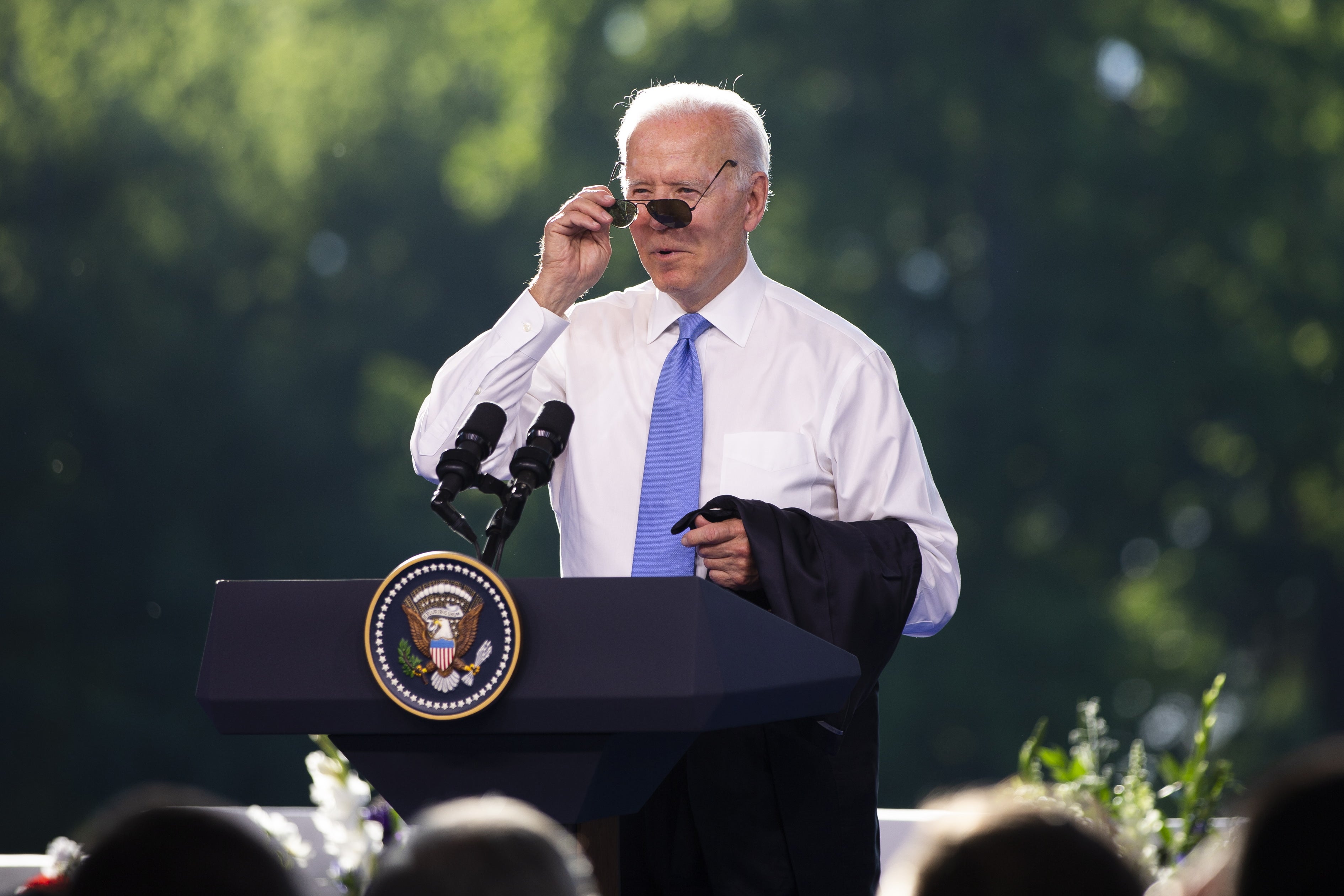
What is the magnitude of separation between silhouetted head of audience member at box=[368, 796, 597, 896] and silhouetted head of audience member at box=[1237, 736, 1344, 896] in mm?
433

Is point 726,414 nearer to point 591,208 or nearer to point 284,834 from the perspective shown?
point 591,208

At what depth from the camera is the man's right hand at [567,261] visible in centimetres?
204

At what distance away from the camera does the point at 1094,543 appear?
35.3ft

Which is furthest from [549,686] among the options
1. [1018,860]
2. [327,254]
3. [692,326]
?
[327,254]

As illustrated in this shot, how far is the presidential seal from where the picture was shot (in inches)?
53.9

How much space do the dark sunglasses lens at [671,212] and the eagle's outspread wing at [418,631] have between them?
0.82m

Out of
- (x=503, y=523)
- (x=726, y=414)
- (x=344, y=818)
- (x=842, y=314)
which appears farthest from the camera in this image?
(x=842, y=314)

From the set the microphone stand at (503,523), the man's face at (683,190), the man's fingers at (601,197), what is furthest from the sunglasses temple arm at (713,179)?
the microphone stand at (503,523)

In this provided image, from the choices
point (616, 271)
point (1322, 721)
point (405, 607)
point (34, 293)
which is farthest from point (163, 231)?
point (405, 607)

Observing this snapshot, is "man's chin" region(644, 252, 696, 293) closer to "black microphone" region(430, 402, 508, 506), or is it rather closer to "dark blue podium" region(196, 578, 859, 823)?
"black microphone" region(430, 402, 508, 506)

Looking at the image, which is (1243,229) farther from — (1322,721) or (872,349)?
(872,349)

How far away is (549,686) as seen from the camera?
4.50 feet

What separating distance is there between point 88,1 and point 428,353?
4152 millimetres

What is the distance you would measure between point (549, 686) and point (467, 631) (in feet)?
0.31
